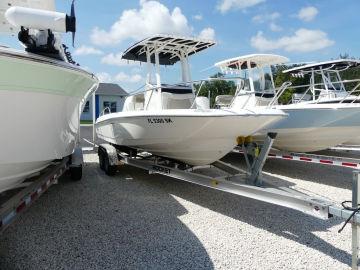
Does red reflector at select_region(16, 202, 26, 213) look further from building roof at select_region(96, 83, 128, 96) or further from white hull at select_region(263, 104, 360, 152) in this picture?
building roof at select_region(96, 83, 128, 96)

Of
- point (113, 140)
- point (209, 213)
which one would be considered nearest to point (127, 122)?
point (113, 140)

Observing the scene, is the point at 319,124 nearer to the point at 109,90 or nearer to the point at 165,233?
the point at 165,233

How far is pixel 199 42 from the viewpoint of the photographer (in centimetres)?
647

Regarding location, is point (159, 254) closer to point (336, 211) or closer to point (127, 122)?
point (336, 211)

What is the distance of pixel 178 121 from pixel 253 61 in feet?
18.2

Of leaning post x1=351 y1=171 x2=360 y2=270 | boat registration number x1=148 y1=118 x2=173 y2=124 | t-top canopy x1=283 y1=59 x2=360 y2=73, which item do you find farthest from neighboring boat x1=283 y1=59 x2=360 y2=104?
leaning post x1=351 y1=171 x2=360 y2=270

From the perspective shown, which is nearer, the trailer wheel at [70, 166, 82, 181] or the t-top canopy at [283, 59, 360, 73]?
the trailer wheel at [70, 166, 82, 181]

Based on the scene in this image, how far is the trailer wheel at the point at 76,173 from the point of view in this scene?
5785 millimetres

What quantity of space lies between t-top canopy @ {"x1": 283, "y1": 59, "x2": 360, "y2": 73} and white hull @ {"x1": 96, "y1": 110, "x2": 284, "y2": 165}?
5.30 metres

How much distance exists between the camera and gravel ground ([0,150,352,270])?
119 inches

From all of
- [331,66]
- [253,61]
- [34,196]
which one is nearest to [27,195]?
[34,196]

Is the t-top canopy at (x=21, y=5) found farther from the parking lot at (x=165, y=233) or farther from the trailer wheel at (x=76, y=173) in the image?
the parking lot at (x=165, y=233)

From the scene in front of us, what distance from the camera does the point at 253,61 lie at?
9250mm

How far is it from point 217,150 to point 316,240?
1674 millimetres
